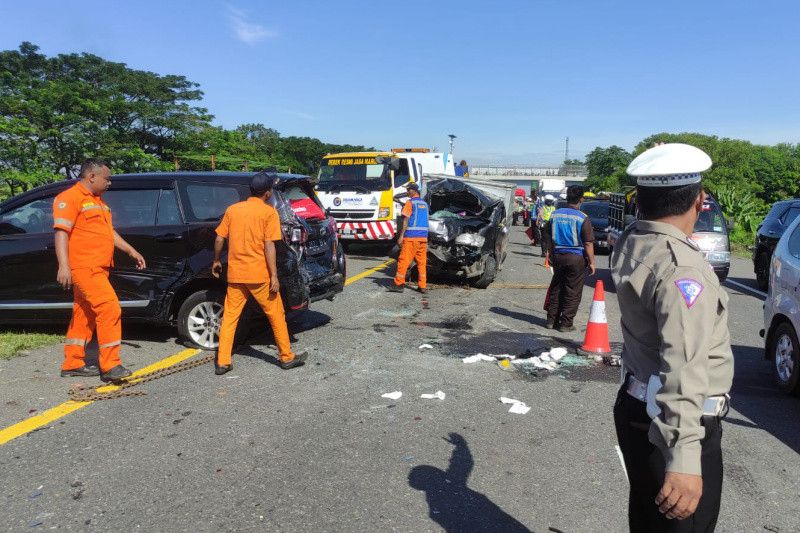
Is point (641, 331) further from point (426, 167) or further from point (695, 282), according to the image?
point (426, 167)

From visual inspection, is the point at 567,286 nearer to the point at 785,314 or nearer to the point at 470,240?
the point at 785,314

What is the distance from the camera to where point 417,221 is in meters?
10.1

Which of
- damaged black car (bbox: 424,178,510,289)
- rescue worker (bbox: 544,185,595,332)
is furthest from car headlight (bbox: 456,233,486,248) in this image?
rescue worker (bbox: 544,185,595,332)

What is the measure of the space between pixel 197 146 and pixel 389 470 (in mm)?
31993

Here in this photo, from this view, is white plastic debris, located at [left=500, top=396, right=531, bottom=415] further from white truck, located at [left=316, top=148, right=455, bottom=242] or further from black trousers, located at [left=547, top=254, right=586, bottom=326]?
white truck, located at [left=316, top=148, right=455, bottom=242]

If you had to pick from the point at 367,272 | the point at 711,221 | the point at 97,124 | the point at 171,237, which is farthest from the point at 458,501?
the point at 97,124

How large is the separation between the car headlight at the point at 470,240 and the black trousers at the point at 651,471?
28.8 ft

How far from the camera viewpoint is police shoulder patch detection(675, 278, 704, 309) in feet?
6.04

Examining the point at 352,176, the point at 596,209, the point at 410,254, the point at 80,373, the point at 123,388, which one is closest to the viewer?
the point at 123,388

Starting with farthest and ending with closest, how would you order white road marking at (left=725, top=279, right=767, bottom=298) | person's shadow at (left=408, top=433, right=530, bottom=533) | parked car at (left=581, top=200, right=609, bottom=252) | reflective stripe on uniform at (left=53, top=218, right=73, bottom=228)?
parked car at (left=581, top=200, right=609, bottom=252) → white road marking at (left=725, top=279, right=767, bottom=298) → reflective stripe on uniform at (left=53, top=218, right=73, bottom=228) → person's shadow at (left=408, top=433, right=530, bottom=533)

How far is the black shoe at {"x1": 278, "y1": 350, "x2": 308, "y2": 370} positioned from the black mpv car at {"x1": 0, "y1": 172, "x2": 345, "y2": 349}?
519mm

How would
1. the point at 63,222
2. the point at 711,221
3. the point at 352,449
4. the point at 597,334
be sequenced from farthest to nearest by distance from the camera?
the point at 711,221, the point at 597,334, the point at 63,222, the point at 352,449

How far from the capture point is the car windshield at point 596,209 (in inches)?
790

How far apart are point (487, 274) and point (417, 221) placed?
1.82 meters
